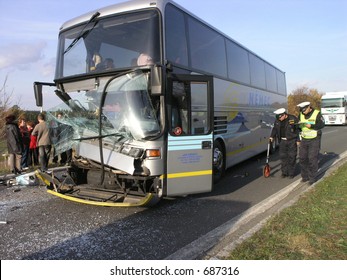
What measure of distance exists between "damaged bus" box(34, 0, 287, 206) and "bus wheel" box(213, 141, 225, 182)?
148 cm

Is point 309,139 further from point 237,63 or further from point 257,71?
point 257,71

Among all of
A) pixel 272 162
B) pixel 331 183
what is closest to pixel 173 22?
pixel 331 183

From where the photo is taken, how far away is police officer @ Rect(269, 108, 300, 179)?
27.0ft

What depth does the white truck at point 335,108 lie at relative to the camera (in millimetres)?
32628

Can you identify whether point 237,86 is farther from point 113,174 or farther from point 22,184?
point 22,184

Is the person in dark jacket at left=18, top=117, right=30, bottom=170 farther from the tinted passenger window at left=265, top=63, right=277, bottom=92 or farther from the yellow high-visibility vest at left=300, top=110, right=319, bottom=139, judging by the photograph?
the tinted passenger window at left=265, top=63, right=277, bottom=92

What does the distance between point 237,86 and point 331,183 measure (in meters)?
3.52

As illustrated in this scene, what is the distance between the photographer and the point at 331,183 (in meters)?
7.24

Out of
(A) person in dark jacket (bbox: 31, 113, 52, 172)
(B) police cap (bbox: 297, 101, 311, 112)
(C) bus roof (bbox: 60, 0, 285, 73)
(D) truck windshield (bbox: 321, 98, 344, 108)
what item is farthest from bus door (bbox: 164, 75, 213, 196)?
(D) truck windshield (bbox: 321, 98, 344, 108)

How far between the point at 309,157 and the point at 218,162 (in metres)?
2.09

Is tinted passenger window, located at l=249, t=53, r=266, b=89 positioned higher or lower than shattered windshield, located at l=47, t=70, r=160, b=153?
higher

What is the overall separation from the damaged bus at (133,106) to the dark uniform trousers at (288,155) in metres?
3.02

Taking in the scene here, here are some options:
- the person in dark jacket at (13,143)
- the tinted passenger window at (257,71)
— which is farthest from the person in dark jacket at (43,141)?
the tinted passenger window at (257,71)

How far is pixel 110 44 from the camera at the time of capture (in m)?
5.87
